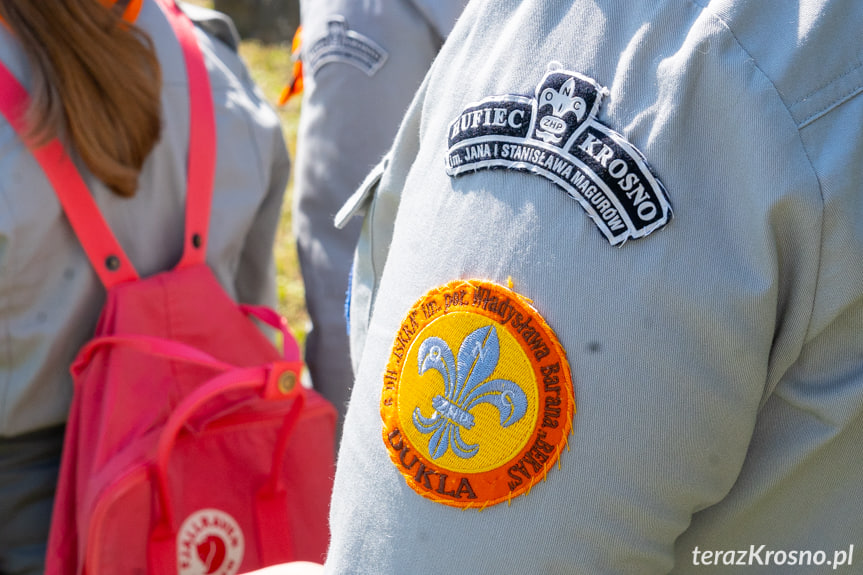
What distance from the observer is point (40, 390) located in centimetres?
130

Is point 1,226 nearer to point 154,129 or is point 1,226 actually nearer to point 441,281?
point 154,129

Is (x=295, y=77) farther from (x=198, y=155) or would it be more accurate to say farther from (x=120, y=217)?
(x=120, y=217)

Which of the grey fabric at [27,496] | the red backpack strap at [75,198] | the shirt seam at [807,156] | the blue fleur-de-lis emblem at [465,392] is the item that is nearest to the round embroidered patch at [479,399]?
the blue fleur-de-lis emblem at [465,392]

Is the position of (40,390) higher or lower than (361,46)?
lower

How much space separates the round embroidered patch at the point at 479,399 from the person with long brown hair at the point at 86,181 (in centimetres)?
79

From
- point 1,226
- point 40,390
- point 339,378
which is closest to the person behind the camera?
point 1,226

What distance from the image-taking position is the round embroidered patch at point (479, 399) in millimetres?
596

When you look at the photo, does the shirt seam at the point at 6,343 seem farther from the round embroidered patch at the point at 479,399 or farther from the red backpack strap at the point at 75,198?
the round embroidered patch at the point at 479,399

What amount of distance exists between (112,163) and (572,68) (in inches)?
33.3

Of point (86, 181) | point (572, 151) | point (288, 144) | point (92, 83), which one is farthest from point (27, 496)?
point (288, 144)

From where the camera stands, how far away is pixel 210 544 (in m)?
1.27

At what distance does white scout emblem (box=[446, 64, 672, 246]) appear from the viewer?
0.58 m

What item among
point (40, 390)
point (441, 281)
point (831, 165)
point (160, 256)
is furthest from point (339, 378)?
point (831, 165)

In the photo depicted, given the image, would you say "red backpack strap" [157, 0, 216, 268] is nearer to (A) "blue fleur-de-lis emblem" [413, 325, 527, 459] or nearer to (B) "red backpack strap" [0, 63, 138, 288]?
(B) "red backpack strap" [0, 63, 138, 288]
